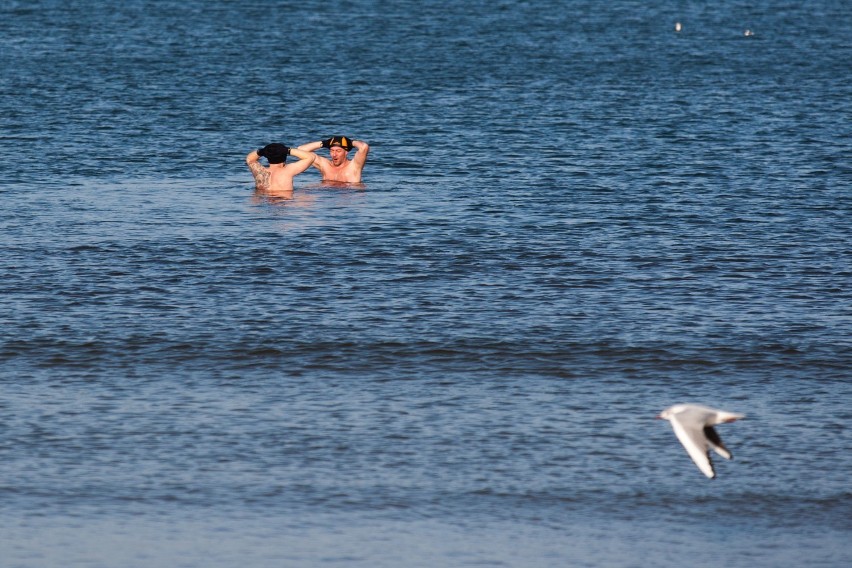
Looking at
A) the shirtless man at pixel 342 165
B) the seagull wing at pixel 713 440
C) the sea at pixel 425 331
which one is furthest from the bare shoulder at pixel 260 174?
the seagull wing at pixel 713 440

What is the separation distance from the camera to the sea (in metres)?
11.0

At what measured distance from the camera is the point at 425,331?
15898 millimetres

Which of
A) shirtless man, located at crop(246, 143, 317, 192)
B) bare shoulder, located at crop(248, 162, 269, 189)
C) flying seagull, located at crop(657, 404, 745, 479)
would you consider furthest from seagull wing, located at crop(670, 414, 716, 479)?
bare shoulder, located at crop(248, 162, 269, 189)

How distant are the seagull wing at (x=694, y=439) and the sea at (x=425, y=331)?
30.4 inches

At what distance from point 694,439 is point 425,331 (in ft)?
19.4

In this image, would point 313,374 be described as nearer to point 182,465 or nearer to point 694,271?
point 182,465

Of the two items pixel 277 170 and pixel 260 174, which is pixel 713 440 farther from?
pixel 260 174

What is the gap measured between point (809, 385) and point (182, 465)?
20.3 feet

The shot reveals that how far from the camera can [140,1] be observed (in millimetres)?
63000

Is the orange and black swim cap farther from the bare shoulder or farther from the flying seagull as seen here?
the flying seagull

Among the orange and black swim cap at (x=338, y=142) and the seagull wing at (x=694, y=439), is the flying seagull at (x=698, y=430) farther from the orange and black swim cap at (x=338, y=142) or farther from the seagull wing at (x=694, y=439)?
the orange and black swim cap at (x=338, y=142)

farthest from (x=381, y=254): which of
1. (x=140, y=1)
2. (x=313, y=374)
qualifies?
(x=140, y=1)

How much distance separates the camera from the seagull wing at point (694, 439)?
401 inches

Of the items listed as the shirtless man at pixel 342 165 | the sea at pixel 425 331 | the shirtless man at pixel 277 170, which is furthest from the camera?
the shirtless man at pixel 342 165
